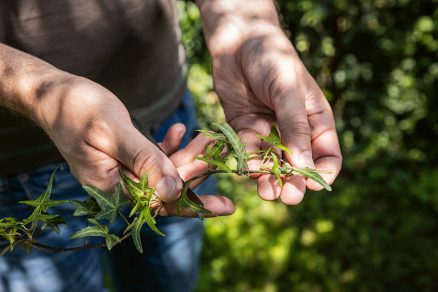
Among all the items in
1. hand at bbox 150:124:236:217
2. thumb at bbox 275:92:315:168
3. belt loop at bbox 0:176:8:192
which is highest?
thumb at bbox 275:92:315:168

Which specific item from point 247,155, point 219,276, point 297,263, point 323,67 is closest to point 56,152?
point 247,155

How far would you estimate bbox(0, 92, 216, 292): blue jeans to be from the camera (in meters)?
1.82

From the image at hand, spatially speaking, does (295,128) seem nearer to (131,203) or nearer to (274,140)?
(274,140)

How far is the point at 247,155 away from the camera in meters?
1.39

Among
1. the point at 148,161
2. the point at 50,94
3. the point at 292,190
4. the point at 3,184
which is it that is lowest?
the point at 3,184

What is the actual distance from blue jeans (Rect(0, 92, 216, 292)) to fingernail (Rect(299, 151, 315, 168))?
→ 2.23ft

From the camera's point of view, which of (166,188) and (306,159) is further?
(306,159)

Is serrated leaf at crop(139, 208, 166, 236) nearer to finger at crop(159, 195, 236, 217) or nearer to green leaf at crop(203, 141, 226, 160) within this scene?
finger at crop(159, 195, 236, 217)

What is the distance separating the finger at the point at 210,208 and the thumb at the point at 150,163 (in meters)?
0.10

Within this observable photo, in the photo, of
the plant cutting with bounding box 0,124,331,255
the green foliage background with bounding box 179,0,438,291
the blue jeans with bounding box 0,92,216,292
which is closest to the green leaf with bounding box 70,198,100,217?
the plant cutting with bounding box 0,124,331,255

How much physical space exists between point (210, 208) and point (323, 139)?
0.42 metres

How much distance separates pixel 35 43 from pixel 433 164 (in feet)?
10.2

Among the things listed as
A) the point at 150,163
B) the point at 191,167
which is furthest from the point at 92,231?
the point at 191,167

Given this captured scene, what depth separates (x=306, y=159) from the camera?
146 cm
